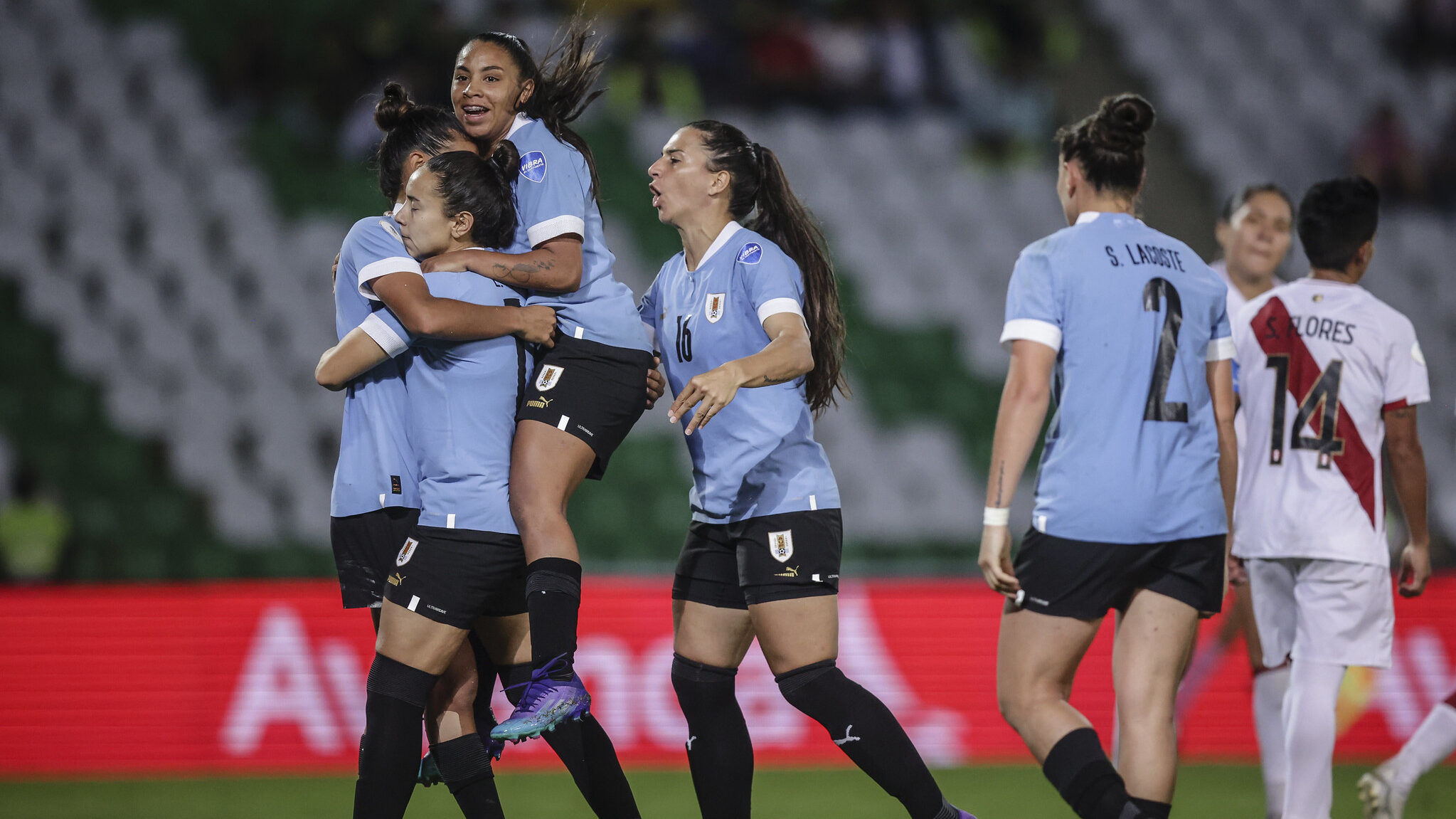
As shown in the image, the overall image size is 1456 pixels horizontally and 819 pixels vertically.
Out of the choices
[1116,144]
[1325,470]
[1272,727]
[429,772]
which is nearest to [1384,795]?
[1272,727]

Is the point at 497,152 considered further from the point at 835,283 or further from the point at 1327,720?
the point at 1327,720

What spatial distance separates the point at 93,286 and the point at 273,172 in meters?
1.81

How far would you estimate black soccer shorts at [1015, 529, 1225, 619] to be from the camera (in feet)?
11.5

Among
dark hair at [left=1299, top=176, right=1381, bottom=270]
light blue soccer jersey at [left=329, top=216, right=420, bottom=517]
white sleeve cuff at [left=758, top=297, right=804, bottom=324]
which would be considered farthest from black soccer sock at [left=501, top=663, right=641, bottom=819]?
dark hair at [left=1299, top=176, right=1381, bottom=270]

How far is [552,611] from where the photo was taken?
353 centimetres

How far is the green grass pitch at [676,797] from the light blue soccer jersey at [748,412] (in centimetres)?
230

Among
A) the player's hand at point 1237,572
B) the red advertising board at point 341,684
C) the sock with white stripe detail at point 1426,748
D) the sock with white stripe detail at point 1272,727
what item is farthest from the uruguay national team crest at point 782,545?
the red advertising board at point 341,684

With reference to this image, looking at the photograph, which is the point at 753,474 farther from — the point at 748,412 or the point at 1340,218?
the point at 1340,218

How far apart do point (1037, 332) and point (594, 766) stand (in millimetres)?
1802

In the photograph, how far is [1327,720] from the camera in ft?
13.4

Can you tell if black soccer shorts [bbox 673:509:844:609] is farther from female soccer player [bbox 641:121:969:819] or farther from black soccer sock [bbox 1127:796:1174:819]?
black soccer sock [bbox 1127:796:1174:819]

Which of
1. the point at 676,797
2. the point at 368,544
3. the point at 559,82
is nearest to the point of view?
the point at 368,544

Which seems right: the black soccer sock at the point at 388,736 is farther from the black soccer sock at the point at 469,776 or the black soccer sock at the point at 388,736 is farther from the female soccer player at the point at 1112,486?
the female soccer player at the point at 1112,486

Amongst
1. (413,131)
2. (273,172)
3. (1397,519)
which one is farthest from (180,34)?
(1397,519)
